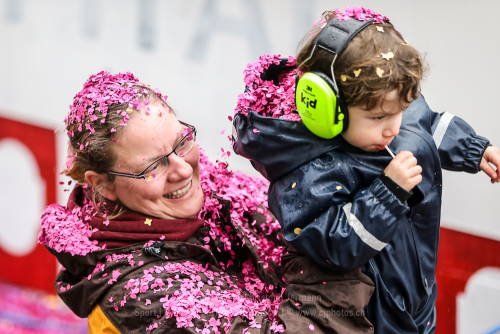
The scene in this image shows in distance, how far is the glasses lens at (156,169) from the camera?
1.83 metres

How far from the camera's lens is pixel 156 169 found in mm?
1842

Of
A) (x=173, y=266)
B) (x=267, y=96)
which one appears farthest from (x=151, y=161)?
(x=267, y=96)

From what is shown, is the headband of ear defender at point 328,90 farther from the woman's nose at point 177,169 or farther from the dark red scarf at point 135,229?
the dark red scarf at point 135,229

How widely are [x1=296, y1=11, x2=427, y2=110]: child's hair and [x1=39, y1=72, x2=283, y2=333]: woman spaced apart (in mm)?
753

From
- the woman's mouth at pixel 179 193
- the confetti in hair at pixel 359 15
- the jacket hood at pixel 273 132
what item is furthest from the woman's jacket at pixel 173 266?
the confetti in hair at pixel 359 15

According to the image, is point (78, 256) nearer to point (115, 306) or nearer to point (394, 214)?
point (115, 306)

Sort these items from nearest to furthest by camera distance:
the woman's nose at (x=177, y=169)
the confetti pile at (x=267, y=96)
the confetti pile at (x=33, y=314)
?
the confetti pile at (x=267, y=96) < the woman's nose at (x=177, y=169) < the confetti pile at (x=33, y=314)

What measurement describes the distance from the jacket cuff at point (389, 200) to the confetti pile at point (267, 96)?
326 mm

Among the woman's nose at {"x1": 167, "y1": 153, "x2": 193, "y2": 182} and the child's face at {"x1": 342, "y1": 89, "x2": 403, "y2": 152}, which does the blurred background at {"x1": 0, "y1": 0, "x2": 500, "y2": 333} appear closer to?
the woman's nose at {"x1": 167, "y1": 153, "x2": 193, "y2": 182}

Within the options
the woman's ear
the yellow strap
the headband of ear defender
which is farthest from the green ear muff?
the yellow strap

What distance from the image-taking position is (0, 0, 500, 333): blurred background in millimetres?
2703

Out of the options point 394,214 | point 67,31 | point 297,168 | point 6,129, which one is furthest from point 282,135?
point 6,129

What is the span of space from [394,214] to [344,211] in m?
0.14

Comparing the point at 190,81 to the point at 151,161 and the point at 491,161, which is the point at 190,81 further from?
the point at 491,161
